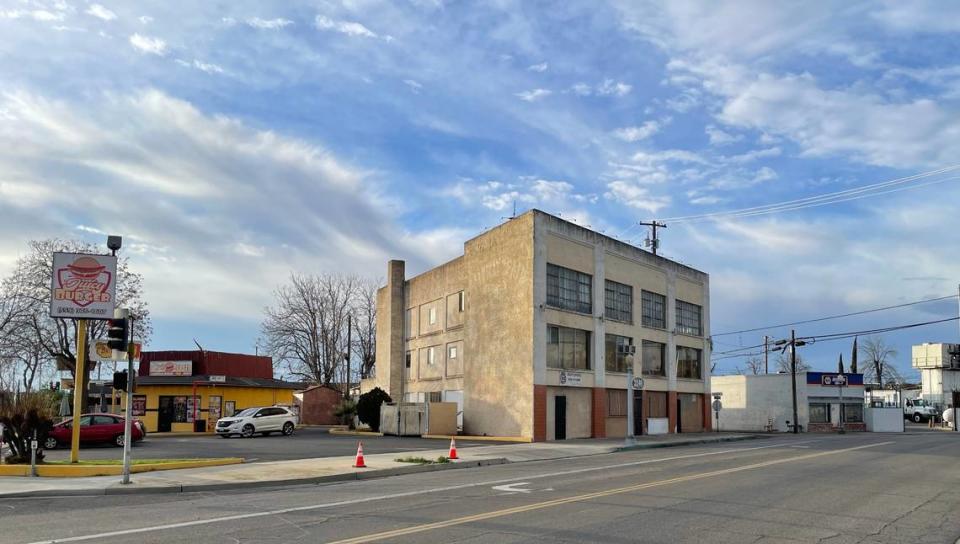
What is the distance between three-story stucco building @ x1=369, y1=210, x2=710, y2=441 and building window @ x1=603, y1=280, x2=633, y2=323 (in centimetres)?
→ 6

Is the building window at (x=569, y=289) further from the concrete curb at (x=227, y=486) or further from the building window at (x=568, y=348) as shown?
the concrete curb at (x=227, y=486)

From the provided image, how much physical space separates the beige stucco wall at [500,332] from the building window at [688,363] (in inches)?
553

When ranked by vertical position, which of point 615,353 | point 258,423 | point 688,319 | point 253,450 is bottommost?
point 253,450

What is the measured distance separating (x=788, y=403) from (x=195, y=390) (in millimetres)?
42452

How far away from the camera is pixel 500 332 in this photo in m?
39.1

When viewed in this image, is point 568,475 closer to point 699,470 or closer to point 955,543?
point 699,470

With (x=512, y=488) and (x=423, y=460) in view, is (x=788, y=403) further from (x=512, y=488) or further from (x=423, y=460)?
(x=512, y=488)

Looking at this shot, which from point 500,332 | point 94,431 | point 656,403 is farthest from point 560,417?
point 94,431

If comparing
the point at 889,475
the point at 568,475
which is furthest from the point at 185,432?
the point at 889,475

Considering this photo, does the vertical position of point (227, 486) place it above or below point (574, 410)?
below

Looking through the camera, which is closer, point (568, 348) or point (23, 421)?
point (23, 421)

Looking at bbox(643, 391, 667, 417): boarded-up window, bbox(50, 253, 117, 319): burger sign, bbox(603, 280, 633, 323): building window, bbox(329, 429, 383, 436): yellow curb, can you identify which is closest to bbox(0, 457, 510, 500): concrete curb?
bbox(50, 253, 117, 319): burger sign

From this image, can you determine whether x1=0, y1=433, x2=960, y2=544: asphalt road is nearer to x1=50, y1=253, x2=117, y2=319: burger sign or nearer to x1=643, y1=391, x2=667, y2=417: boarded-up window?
x1=50, y1=253, x2=117, y2=319: burger sign

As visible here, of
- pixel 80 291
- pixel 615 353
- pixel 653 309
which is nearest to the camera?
pixel 80 291
